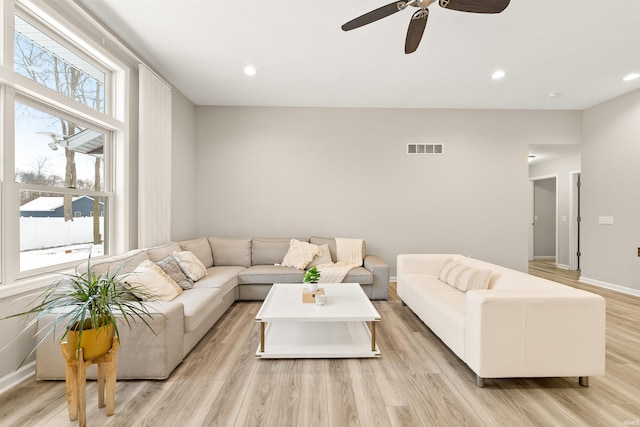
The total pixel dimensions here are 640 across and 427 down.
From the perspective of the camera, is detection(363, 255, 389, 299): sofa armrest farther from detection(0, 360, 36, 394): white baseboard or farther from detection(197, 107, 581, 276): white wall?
detection(0, 360, 36, 394): white baseboard

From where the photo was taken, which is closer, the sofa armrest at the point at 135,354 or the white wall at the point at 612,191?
the sofa armrest at the point at 135,354

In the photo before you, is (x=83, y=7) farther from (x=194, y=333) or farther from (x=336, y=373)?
(x=336, y=373)

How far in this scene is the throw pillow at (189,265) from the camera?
121 inches

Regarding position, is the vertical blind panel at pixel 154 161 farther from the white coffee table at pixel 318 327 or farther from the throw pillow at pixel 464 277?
the throw pillow at pixel 464 277

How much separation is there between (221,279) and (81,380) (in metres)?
1.72

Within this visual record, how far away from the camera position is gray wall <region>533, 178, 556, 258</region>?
7.06 meters

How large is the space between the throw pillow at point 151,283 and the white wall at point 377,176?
2.09 metres

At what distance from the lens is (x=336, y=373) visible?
206 cm

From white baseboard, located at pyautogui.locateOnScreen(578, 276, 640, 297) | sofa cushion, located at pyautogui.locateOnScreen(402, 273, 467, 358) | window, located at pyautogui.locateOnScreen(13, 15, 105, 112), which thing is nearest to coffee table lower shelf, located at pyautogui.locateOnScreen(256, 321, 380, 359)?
sofa cushion, located at pyautogui.locateOnScreen(402, 273, 467, 358)

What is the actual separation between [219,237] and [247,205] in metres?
0.68

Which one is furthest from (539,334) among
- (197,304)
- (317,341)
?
(197,304)

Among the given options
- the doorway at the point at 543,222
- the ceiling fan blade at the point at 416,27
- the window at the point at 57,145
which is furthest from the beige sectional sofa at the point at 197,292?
the doorway at the point at 543,222

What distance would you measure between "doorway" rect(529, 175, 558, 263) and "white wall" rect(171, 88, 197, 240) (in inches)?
309

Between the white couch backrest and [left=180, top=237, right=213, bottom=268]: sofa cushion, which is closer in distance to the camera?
the white couch backrest
